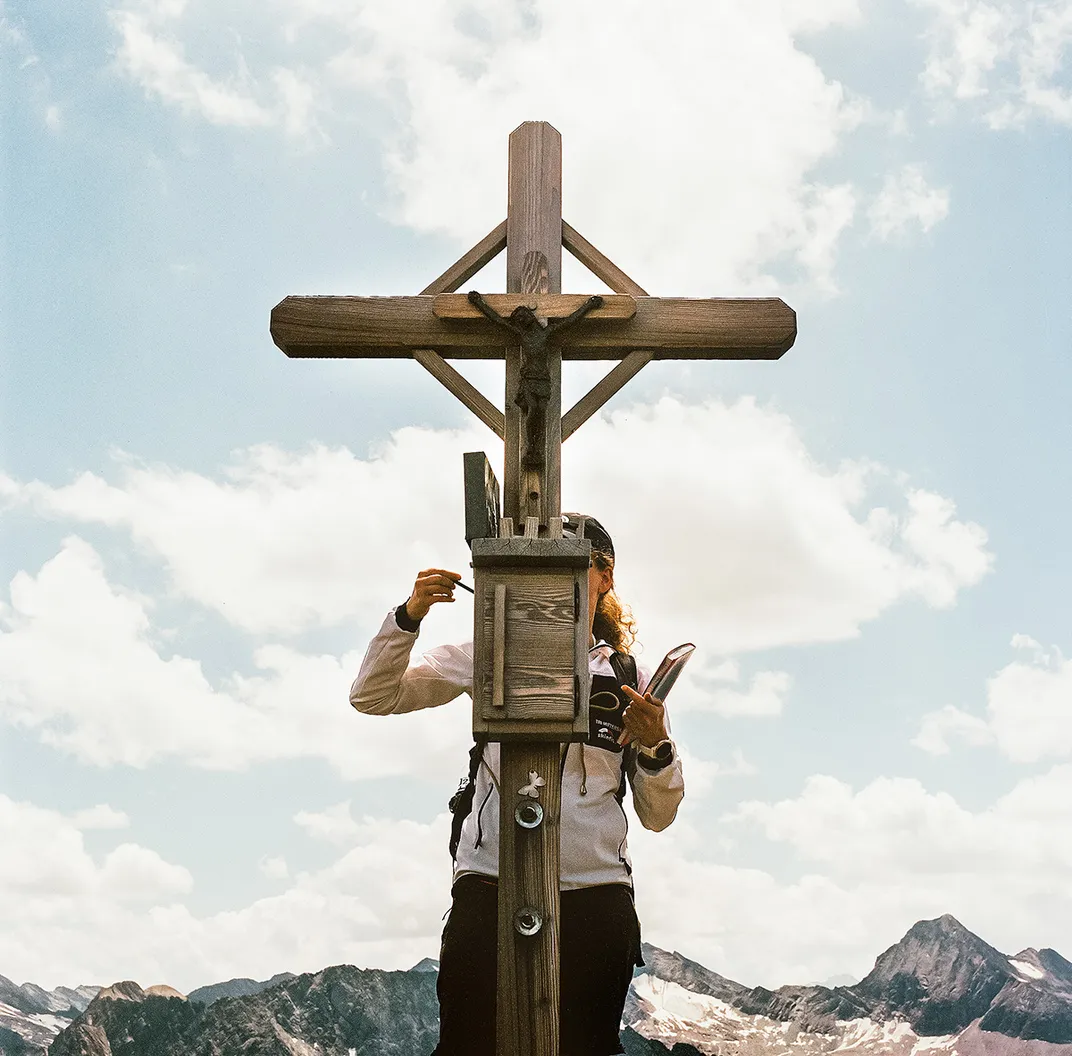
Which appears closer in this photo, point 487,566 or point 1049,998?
point 487,566

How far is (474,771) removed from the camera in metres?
4.11

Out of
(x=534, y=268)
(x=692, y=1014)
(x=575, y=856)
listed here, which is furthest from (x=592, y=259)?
(x=692, y=1014)

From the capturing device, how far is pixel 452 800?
418 cm

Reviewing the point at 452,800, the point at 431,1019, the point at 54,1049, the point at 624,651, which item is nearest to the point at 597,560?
the point at 624,651

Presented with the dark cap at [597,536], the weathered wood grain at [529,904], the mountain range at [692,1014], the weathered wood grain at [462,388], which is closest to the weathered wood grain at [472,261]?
the weathered wood grain at [462,388]

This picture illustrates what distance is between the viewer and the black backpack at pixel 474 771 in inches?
161

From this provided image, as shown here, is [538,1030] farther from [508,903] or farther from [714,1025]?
[714,1025]

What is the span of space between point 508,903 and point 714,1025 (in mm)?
9240

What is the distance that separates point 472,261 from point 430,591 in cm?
148

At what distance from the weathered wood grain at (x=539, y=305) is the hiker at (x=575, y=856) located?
2.86ft

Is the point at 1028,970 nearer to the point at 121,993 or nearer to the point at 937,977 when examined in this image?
the point at 937,977

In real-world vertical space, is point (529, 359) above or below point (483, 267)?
below

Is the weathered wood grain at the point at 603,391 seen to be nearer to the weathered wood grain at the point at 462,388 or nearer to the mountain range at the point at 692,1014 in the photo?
the weathered wood grain at the point at 462,388

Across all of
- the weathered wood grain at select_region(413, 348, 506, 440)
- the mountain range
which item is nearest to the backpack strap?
the weathered wood grain at select_region(413, 348, 506, 440)
